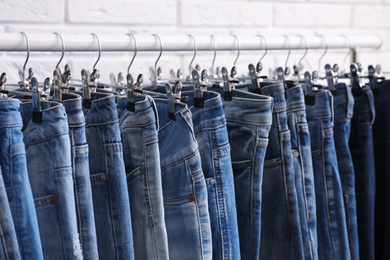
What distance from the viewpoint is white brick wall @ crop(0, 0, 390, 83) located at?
3.83ft

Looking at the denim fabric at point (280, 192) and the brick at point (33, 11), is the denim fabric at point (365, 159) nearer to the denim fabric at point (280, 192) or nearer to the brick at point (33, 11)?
the denim fabric at point (280, 192)

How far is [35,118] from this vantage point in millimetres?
721

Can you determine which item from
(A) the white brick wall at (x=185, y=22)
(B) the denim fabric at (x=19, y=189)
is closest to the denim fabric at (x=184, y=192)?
(B) the denim fabric at (x=19, y=189)

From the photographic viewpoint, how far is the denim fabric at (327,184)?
37.9 inches

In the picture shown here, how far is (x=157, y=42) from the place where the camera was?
3.25 feet

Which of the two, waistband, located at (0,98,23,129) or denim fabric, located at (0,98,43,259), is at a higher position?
waistband, located at (0,98,23,129)

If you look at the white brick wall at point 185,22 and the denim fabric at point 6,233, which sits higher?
the white brick wall at point 185,22

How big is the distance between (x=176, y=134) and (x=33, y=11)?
53 centimetres

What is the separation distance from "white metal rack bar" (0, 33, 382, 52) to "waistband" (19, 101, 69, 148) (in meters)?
0.17

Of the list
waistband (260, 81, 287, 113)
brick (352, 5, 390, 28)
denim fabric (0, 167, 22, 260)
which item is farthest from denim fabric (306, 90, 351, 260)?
brick (352, 5, 390, 28)

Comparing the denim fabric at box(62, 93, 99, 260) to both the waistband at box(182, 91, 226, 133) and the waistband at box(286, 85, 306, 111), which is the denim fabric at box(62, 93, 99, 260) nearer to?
the waistband at box(182, 91, 226, 133)

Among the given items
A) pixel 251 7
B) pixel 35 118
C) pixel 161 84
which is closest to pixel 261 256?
pixel 161 84

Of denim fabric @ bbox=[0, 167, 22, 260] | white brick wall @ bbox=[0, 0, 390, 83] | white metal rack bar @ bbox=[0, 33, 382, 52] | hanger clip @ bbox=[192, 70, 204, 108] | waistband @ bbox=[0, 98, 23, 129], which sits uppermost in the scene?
white brick wall @ bbox=[0, 0, 390, 83]

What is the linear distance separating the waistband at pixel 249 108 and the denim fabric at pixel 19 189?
1.16ft
